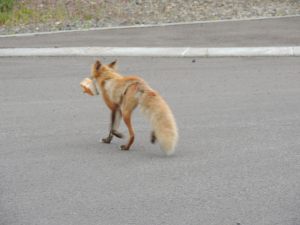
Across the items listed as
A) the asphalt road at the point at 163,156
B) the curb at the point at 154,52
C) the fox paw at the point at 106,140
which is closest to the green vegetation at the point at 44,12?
the curb at the point at 154,52

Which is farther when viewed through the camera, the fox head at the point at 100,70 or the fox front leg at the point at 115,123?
the fox head at the point at 100,70

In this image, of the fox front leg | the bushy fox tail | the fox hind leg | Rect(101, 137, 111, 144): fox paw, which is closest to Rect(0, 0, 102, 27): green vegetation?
Rect(101, 137, 111, 144): fox paw

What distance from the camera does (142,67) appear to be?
14.3 meters

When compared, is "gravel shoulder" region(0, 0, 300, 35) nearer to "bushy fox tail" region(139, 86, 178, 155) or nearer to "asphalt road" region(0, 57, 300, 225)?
"asphalt road" region(0, 57, 300, 225)

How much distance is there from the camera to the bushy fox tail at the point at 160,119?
879 centimetres

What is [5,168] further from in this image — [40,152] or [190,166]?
[190,166]

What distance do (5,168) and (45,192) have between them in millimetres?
1022

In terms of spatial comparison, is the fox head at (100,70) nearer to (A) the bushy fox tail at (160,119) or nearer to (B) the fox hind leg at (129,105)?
(B) the fox hind leg at (129,105)

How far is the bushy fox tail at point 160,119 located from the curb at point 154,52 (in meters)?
6.36

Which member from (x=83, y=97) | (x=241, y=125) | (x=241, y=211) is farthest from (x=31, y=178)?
(x=83, y=97)

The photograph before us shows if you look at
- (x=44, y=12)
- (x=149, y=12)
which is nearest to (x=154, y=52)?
(x=149, y=12)

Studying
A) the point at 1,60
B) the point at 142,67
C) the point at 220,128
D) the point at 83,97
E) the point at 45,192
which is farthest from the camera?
the point at 1,60

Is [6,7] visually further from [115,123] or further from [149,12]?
[115,123]

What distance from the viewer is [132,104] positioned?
9.09m
